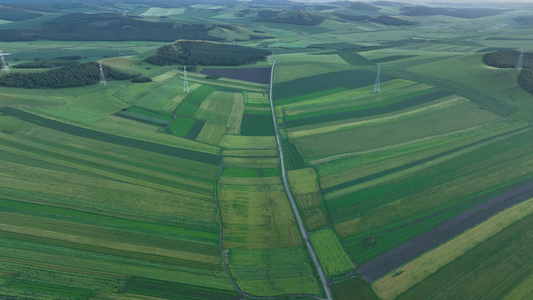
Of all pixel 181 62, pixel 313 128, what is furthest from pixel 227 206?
pixel 181 62

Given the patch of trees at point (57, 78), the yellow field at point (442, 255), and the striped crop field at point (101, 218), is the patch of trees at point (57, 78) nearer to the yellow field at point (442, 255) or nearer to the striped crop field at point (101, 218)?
the striped crop field at point (101, 218)

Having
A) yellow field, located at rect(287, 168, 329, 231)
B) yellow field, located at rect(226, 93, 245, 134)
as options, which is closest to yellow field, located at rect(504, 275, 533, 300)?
yellow field, located at rect(287, 168, 329, 231)

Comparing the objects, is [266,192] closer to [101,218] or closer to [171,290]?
[171,290]

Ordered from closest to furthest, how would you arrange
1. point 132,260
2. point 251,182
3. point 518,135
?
point 132,260
point 251,182
point 518,135

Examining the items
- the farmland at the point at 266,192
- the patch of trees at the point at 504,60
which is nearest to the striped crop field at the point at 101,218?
the farmland at the point at 266,192

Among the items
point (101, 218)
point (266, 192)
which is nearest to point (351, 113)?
point (266, 192)

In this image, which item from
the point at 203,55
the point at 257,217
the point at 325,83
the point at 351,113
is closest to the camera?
the point at 257,217

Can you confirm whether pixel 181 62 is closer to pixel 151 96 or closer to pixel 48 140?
pixel 151 96
